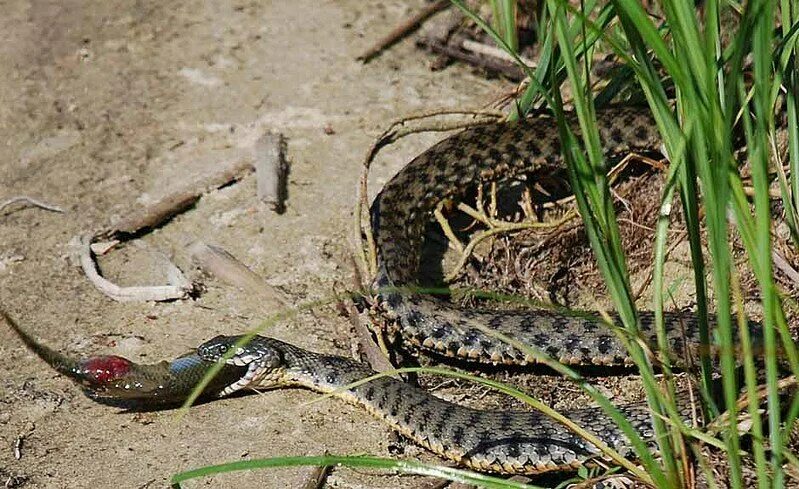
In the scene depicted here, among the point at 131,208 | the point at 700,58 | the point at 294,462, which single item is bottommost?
the point at 131,208

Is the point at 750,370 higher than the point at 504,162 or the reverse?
higher

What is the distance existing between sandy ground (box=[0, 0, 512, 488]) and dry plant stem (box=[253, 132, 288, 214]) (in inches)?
2.6

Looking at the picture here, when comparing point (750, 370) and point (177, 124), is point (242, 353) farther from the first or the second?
point (750, 370)

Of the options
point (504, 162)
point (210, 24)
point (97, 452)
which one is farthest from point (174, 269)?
point (210, 24)

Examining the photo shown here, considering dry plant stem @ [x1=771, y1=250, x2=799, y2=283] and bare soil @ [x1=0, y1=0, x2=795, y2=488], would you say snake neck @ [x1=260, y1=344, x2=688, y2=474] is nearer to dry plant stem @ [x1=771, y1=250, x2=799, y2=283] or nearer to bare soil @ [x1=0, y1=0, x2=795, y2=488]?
bare soil @ [x1=0, y1=0, x2=795, y2=488]

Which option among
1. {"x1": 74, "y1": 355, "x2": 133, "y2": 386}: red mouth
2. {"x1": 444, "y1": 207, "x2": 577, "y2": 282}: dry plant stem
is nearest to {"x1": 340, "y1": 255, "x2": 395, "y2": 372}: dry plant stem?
{"x1": 444, "y1": 207, "x2": 577, "y2": 282}: dry plant stem

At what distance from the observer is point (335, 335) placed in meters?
5.59

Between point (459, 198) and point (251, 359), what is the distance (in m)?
1.60

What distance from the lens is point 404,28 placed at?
7.81m

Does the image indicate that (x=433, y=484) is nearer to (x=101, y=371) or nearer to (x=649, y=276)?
(x=101, y=371)

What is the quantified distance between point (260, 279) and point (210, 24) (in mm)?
2860

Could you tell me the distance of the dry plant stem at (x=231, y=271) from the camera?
5.74 metres

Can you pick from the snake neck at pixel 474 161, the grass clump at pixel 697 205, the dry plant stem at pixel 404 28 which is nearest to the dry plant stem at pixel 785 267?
the grass clump at pixel 697 205

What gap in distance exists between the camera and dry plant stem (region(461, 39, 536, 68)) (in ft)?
23.6
